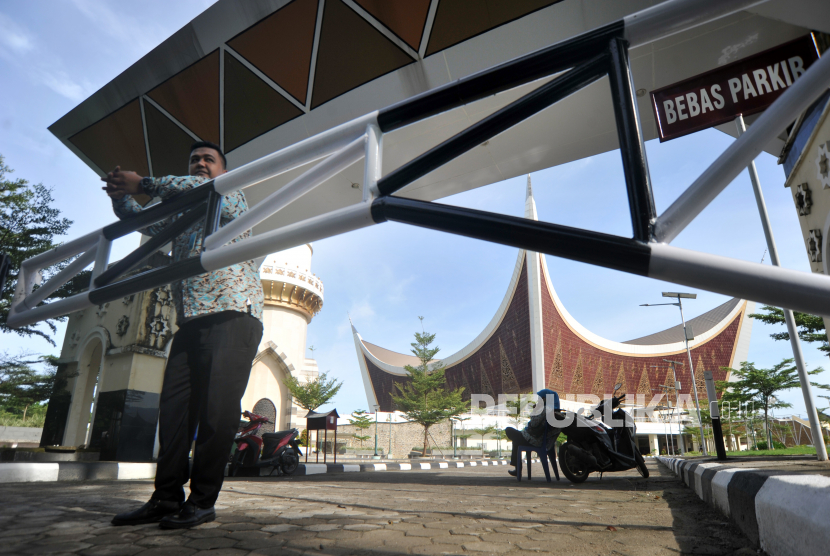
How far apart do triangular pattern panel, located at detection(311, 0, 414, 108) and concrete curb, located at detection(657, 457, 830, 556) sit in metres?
3.90

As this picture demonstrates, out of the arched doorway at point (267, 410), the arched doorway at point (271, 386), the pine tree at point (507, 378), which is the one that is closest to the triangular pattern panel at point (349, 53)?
the arched doorway at point (271, 386)

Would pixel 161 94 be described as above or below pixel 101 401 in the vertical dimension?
above

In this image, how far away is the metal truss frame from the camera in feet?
2.98

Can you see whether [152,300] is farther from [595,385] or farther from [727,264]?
[595,385]

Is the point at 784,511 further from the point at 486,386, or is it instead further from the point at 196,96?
the point at 486,386

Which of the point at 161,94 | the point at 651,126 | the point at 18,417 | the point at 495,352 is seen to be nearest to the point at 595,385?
the point at 495,352

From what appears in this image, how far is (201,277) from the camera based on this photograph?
1937mm

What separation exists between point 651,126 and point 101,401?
888 centimetres

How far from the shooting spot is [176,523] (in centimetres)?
159

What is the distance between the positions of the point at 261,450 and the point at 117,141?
15.6 ft

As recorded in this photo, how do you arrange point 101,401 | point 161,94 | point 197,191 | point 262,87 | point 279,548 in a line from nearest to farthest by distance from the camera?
point 279,548 → point 197,191 → point 262,87 → point 161,94 → point 101,401

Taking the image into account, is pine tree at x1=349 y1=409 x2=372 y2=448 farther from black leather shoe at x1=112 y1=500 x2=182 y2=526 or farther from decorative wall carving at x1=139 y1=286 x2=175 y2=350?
black leather shoe at x1=112 y1=500 x2=182 y2=526

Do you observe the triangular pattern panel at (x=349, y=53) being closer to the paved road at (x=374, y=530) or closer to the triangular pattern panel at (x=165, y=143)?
the triangular pattern panel at (x=165, y=143)

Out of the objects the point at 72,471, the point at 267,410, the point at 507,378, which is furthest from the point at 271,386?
the point at 507,378
